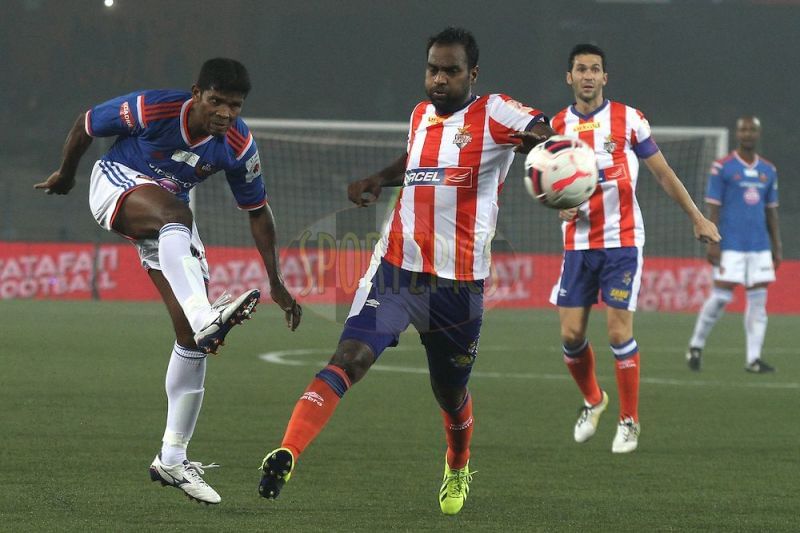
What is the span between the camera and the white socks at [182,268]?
588 centimetres

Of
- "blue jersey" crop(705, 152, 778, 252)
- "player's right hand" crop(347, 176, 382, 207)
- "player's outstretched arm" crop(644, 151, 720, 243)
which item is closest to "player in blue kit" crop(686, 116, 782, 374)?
"blue jersey" crop(705, 152, 778, 252)

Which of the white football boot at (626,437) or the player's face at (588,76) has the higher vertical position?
the player's face at (588,76)

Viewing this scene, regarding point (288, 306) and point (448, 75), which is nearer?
point (448, 75)

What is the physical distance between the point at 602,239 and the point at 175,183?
3.54 m

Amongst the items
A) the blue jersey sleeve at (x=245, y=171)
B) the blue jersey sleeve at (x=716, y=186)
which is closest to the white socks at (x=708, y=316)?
the blue jersey sleeve at (x=716, y=186)

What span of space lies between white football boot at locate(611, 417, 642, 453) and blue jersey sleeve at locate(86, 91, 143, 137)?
11.9 feet

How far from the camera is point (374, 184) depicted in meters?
6.11

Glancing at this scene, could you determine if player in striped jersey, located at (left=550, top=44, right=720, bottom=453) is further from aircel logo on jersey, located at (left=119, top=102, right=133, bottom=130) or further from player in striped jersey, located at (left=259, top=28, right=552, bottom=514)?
aircel logo on jersey, located at (left=119, top=102, right=133, bottom=130)

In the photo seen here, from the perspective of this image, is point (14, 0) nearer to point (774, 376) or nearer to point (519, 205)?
point (519, 205)

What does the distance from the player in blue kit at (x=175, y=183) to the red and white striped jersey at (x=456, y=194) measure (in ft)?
2.07

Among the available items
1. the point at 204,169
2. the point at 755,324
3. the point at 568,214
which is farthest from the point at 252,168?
the point at 755,324

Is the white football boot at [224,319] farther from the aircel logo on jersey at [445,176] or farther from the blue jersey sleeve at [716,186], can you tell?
the blue jersey sleeve at [716,186]

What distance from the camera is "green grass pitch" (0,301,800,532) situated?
20.0ft

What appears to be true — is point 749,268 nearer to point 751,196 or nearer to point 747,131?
point 751,196
